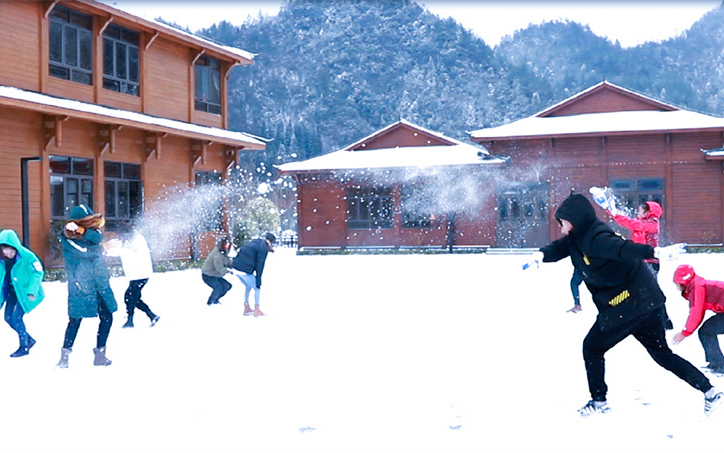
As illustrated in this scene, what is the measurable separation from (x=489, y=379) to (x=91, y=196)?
15.4 meters

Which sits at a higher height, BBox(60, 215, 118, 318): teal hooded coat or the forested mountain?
the forested mountain

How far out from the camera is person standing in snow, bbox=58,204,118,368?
7121mm

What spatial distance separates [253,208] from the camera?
127 ft

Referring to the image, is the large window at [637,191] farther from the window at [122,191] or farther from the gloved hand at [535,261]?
the gloved hand at [535,261]

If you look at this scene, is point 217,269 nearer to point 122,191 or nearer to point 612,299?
point 612,299

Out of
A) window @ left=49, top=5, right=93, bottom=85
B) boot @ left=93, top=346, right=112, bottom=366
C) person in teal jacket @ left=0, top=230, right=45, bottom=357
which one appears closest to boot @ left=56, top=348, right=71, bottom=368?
boot @ left=93, top=346, right=112, bottom=366

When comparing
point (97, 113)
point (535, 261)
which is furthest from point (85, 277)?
point (97, 113)

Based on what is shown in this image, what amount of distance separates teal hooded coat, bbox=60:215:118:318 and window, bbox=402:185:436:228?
24982 mm

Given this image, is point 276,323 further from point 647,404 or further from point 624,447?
point 624,447

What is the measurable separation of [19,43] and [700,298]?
16.0m

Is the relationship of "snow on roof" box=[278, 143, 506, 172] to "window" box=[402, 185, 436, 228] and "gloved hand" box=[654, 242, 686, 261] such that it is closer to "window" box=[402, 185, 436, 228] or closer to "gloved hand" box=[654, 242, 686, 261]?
"window" box=[402, 185, 436, 228]

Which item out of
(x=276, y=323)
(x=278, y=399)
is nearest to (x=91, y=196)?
(x=276, y=323)

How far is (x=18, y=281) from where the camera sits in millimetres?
7859

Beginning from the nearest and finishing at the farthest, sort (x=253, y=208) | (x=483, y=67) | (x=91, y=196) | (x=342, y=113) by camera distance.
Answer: (x=91, y=196) → (x=253, y=208) → (x=342, y=113) → (x=483, y=67)
